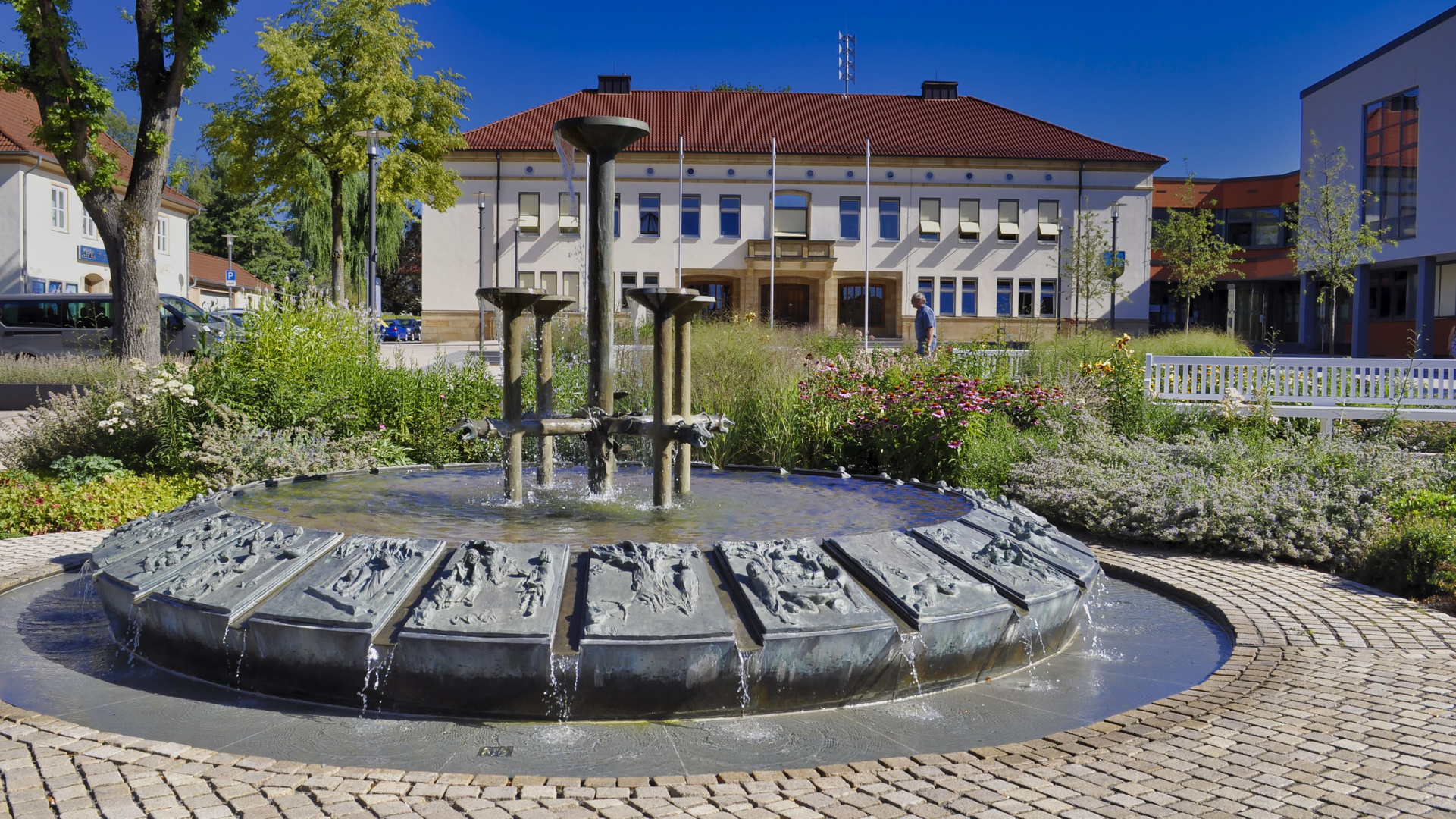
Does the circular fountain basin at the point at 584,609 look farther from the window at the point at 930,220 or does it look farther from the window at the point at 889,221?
the window at the point at 930,220

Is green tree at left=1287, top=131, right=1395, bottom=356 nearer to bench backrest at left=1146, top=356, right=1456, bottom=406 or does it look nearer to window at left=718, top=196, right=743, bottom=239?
bench backrest at left=1146, top=356, right=1456, bottom=406

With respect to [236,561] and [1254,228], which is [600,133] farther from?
[1254,228]

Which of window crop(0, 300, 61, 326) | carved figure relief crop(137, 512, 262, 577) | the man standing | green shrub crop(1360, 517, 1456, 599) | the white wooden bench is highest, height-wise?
window crop(0, 300, 61, 326)

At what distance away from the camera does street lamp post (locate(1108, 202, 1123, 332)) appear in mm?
39281

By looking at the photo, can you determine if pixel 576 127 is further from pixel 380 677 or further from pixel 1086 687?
pixel 1086 687

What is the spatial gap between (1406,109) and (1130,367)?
2762 centimetres

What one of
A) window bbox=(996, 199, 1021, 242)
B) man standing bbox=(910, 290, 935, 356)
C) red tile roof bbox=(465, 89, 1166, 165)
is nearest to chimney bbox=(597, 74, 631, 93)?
red tile roof bbox=(465, 89, 1166, 165)

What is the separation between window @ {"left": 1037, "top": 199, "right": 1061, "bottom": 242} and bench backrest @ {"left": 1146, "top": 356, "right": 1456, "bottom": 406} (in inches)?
1259

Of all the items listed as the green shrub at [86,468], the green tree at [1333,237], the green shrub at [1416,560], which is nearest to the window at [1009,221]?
the green tree at [1333,237]

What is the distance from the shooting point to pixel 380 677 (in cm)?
393

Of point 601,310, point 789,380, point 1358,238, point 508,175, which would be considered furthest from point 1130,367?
point 508,175

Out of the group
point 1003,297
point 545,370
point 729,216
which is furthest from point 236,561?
point 1003,297

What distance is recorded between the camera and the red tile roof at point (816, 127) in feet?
138

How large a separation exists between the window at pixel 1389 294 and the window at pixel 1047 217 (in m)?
11.9
